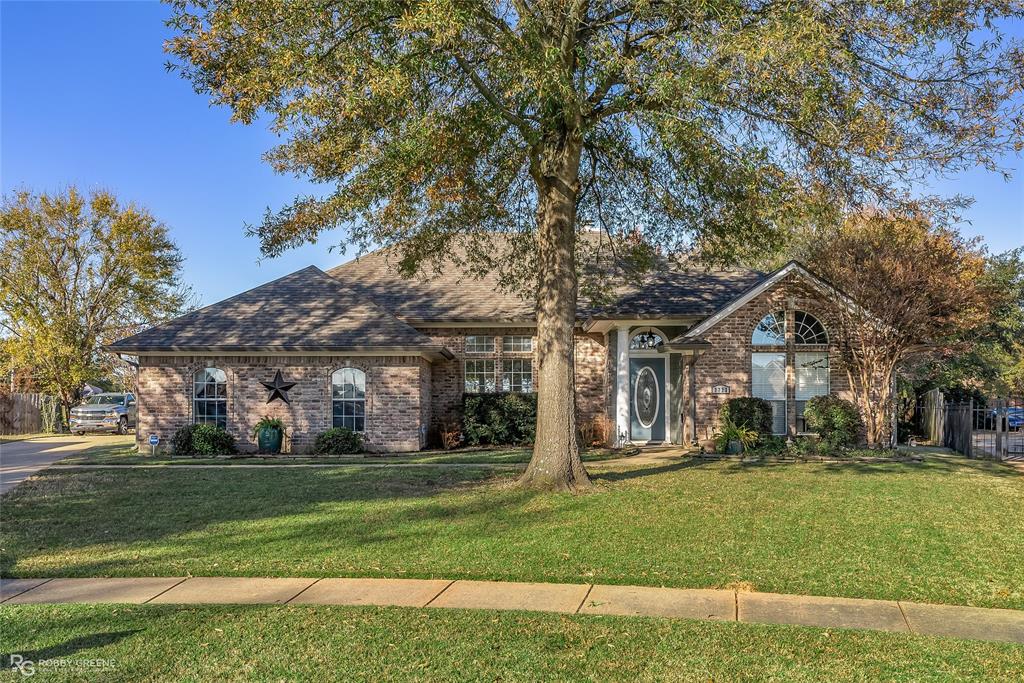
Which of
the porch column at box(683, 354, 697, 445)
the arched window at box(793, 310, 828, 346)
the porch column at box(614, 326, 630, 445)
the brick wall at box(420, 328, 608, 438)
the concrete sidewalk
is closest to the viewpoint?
the concrete sidewalk

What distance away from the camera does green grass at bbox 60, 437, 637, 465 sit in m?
17.2

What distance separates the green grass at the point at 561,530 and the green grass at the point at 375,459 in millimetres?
2686

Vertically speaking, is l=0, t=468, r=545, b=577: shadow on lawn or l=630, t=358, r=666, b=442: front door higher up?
l=630, t=358, r=666, b=442: front door

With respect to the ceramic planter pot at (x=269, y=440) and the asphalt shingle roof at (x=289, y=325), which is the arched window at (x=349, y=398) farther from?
the ceramic planter pot at (x=269, y=440)

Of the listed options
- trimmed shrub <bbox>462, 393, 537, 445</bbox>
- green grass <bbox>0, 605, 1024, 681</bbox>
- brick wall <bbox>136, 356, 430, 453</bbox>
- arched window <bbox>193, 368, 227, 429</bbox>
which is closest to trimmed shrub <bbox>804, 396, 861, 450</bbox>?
trimmed shrub <bbox>462, 393, 537, 445</bbox>

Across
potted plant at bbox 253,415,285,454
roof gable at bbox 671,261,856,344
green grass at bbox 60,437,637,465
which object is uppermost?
roof gable at bbox 671,261,856,344

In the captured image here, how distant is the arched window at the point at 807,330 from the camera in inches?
771

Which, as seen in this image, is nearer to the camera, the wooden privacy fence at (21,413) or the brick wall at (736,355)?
the brick wall at (736,355)

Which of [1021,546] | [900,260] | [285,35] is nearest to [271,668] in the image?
[1021,546]

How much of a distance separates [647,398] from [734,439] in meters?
3.62

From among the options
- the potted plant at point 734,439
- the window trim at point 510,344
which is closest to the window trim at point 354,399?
the window trim at point 510,344

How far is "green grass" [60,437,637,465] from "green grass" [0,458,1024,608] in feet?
8.81

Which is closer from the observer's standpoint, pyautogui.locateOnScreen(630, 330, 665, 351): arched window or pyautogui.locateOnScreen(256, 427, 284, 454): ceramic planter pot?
pyautogui.locateOnScreen(256, 427, 284, 454): ceramic planter pot

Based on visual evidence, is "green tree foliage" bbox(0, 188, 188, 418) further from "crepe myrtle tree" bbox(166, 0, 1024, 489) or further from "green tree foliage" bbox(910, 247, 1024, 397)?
"green tree foliage" bbox(910, 247, 1024, 397)
